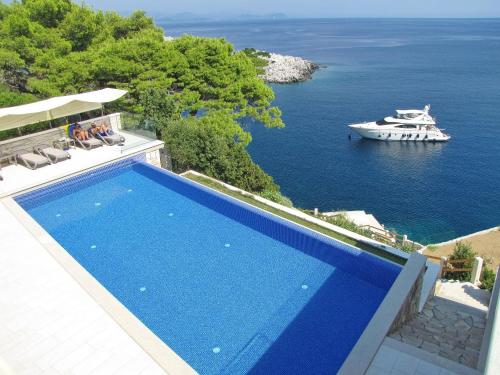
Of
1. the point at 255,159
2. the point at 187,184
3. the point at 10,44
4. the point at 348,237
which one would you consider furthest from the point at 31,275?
the point at 255,159

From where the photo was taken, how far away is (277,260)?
9328mm

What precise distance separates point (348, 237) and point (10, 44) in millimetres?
19701

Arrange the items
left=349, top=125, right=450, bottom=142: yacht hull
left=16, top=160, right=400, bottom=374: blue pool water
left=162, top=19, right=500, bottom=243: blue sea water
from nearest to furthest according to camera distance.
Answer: left=16, top=160, right=400, bottom=374: blue pool water < left=162, top=19, right=500, bottom=243: blue sea water < left=349, top=125, right=450, bottom=142: yacht hull

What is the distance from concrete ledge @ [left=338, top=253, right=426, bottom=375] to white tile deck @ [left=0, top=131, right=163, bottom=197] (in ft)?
31.7

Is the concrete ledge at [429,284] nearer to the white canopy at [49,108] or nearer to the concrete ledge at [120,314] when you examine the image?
the concrete ledge at [120,314]

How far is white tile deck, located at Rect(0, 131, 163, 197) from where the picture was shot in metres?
11.7

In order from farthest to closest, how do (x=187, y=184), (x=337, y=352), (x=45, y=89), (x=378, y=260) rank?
(x=45, y=89) → (x=187, y=184) → (x=378, y=260) → (x=337, y=352)

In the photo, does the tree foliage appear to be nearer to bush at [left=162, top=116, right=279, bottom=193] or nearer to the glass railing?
the glass railing

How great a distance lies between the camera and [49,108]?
1276 centimetres

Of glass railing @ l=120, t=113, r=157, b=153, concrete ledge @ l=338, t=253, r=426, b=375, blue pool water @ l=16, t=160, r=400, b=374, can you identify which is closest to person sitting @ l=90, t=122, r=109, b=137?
glass railing @ l=120, t=113, r=157, b=153

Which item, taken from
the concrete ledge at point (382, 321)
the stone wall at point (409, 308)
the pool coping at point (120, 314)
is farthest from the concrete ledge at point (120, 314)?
the stone wall at point (409, 308)

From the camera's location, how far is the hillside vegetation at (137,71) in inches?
726

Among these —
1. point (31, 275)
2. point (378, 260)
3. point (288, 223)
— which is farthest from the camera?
point (288, 223)

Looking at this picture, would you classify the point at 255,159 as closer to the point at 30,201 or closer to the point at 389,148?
the point at 389,148
